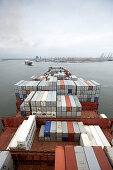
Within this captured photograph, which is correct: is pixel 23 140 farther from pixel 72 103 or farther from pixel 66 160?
pixel 72 103

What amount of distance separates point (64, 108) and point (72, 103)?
98.4 inches

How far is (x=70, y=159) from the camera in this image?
29.4 ft

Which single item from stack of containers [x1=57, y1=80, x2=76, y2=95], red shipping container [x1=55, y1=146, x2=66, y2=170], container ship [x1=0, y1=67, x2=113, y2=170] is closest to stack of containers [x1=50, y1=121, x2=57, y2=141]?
container ship [x1=0, y1=67, x2=113, y2=170]

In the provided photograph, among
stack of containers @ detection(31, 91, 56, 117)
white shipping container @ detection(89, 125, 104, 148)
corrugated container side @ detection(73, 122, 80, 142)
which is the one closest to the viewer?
white shipping container @ detection(89, 125, 104, 148)

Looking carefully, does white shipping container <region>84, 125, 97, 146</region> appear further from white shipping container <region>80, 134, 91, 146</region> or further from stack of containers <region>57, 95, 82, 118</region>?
stack of containers <region>57, 95, 82, 118</region>

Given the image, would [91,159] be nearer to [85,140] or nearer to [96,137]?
[85,140]

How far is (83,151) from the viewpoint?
10.1 m

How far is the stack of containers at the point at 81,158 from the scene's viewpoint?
841 cm

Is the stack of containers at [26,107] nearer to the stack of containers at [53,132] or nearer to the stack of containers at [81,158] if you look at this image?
the stack of containers at [53,132]

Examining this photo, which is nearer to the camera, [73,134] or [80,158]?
[80,158]

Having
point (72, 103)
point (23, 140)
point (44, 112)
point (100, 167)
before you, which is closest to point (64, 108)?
point (72, 103)

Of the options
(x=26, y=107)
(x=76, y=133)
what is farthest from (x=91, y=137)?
(x=26, y=107)

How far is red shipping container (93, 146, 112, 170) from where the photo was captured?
847 cm

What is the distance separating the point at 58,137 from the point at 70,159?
289 inches
